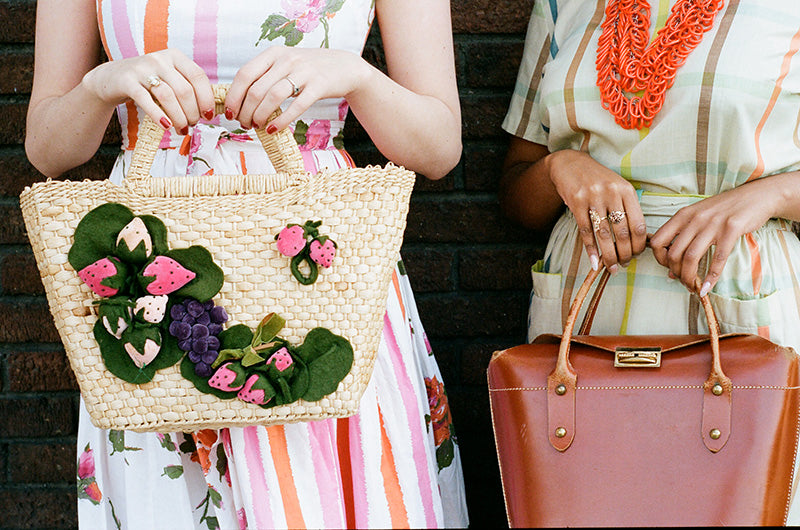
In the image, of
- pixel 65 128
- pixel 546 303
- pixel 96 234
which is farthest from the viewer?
pixel 546 303

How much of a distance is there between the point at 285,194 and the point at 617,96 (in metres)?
0.64

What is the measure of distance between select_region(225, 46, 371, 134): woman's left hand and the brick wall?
0.75 metres

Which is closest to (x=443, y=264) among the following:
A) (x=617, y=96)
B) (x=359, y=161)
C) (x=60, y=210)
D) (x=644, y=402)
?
(x=359, y=161)

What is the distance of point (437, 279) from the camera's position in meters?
1.82

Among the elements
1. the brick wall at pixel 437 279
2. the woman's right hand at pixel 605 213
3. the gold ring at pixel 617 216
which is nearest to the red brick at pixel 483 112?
the brick wall at pixel 437 279

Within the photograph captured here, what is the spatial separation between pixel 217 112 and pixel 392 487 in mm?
561

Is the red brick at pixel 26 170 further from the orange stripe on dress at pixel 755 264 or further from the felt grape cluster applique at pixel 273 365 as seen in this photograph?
the orange stripe on dress at pixel 755 264

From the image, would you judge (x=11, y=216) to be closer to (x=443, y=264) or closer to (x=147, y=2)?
(x=147, y=2)

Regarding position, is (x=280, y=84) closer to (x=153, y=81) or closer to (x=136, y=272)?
(x=153, y=81)

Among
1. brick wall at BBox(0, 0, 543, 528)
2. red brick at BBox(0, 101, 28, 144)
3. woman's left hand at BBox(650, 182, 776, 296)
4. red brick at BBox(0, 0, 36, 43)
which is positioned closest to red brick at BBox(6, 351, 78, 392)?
brick wall at BBox(0, 0, 543, 528)

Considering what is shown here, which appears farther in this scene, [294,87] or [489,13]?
[489,13]

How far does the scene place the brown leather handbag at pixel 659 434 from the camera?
1.06 m

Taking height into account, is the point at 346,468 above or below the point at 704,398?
below

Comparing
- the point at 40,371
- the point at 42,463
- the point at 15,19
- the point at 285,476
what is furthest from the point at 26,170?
the point at 285,476
